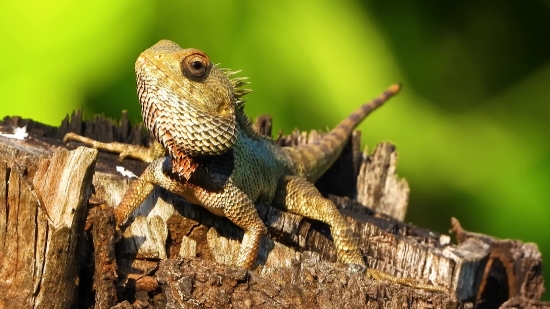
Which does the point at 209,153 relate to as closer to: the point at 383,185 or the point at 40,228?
the point at 40,228

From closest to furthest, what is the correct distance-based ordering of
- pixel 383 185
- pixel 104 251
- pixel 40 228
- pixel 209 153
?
pixel 40 228 → pixel 104 251 → pixel 209 153 → pixel 383 185

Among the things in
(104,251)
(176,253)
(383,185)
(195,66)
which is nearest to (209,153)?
(195,66)

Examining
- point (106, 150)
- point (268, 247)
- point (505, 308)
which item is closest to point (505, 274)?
point (505, 308)

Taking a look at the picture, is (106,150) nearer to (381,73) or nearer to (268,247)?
(268,247)

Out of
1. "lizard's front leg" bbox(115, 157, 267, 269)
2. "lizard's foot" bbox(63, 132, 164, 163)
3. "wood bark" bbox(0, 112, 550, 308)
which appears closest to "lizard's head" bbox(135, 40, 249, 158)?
"lizard's front leg" bbox(115, 157, 267, 269)

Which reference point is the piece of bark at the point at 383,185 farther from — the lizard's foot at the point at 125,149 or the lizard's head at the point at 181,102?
the lizard's head at the point at 181,102
